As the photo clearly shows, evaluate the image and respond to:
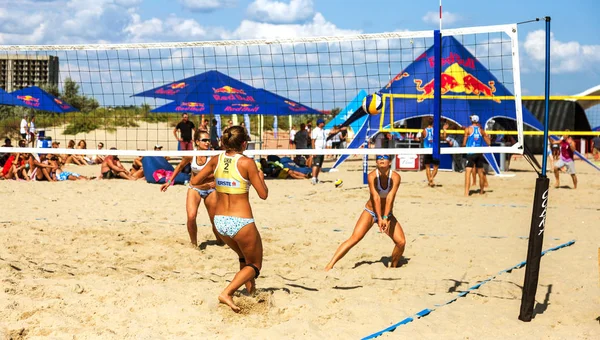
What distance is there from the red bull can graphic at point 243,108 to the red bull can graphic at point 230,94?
0.59ft

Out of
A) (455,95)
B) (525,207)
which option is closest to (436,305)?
(525,207)

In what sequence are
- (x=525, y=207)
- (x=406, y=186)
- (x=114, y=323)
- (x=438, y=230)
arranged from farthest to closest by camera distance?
(x=406, y=186) < (x=525, y=207) < (x=438, y=230) < (x=114, y=323)

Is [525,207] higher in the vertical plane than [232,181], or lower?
lower

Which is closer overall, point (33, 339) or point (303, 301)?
point (33, 339)

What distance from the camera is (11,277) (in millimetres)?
5039

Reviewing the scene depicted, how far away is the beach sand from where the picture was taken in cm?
423

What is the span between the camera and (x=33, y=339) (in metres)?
3.87

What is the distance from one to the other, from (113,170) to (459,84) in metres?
7.91

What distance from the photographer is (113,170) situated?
13.7m

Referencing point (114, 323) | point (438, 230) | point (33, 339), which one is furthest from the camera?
point (438, 230)

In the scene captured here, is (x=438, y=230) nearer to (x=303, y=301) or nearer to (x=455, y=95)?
(x=303, y=301)

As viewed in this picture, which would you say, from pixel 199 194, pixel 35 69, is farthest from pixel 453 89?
pixel 199 194

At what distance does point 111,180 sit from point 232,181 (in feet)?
30.7

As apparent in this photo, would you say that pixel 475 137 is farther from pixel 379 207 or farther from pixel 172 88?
pixel 172 88
